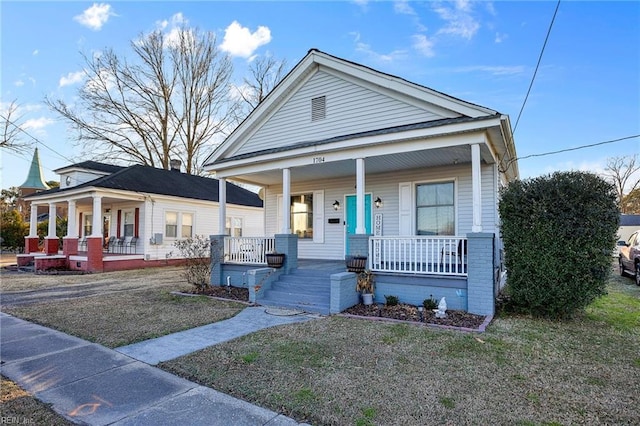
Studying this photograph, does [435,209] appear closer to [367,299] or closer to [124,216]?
[367,299]

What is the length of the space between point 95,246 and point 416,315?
14063 millimetres

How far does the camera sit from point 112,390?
3576 millimetres

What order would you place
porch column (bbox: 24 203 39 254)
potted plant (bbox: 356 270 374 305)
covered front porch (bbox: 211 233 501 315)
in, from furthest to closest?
porch column (bbox: 24 203 39 254) → potted plant (bbox: 356 270 374 305) → covered front porch (bbox: 211 233 501 315)

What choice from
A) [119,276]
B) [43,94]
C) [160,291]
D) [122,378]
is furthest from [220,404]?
[43,94]

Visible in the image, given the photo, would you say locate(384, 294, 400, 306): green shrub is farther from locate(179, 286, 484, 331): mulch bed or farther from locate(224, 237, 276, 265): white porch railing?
locate(224, 237, 276, 265): white porch railing

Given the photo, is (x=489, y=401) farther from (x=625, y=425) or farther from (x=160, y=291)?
(x=160, y=291)

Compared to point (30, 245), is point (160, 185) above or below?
above

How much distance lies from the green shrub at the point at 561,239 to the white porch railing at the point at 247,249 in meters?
5.75

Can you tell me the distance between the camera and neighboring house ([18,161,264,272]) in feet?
50.0

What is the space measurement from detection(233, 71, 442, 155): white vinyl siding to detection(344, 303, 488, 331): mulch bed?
4.28m

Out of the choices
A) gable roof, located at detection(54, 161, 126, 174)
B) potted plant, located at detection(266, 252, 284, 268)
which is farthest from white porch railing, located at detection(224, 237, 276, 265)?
gable roof, located at detection(54, 161, 126, 174)

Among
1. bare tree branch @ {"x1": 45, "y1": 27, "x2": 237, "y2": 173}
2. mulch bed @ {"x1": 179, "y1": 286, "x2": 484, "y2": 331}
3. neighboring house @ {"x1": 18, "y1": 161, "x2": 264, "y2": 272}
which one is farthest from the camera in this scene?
bare tree branch @ {"x1": 45, "y1": 27, "x2": 237, "y2": 173}

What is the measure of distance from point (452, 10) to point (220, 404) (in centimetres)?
1134

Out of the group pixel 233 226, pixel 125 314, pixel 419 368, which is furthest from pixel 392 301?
pixel 233 226
